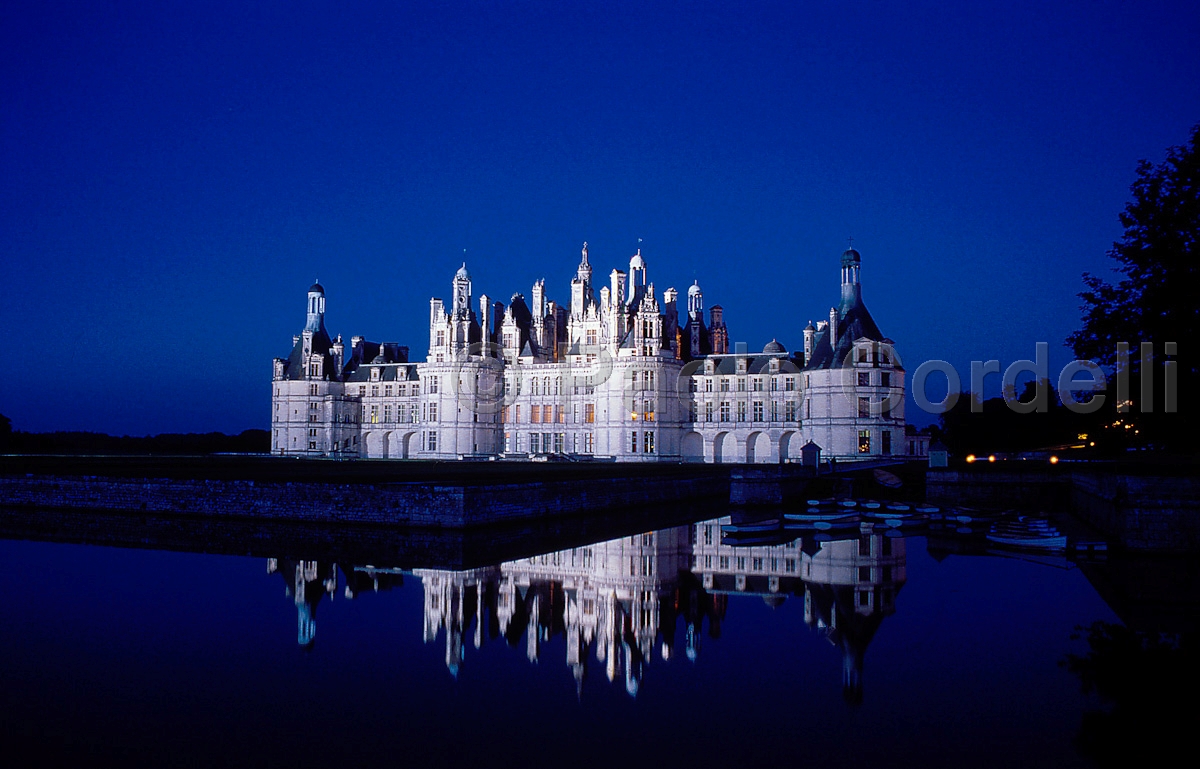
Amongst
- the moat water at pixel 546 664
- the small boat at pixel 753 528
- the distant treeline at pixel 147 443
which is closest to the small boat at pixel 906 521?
the small boat at pixel 753 528

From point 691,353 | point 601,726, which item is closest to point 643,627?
point 601,726

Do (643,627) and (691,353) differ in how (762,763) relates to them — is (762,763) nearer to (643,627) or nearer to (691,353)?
(643,627)

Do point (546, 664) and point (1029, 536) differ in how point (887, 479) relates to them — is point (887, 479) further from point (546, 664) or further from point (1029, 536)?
point (546, 664)

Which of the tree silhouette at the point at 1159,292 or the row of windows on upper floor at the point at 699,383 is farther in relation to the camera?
the row of windows on upper floor at the point at 699,383

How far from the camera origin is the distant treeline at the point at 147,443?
282ft

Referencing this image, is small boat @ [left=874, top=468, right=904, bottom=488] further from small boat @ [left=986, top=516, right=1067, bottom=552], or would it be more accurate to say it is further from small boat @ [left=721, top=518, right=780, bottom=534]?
small boat @ [left=721, top=518, right=780, bottom=534]

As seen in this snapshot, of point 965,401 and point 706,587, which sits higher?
point 965,401

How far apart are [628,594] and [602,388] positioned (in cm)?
4700

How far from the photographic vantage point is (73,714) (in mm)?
10805

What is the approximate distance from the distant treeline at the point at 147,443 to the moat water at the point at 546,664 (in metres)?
73.1

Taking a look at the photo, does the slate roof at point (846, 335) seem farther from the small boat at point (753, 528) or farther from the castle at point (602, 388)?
the small boat at point (753, 528)

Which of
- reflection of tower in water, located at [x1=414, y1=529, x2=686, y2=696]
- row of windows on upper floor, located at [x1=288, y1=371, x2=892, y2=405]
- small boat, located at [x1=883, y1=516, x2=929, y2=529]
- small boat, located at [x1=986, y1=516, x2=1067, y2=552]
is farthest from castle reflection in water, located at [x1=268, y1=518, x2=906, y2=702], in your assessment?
row of windows on upper floor, located at [x1=288, y1=371, x2=892, y2=405]

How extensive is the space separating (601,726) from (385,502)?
18669mm

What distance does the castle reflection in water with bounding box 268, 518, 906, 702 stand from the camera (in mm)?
14523
